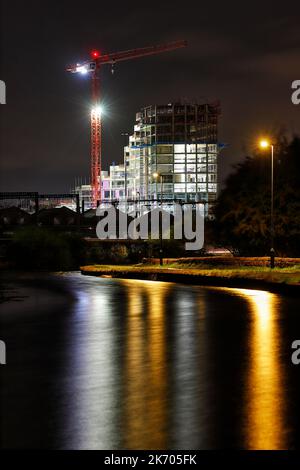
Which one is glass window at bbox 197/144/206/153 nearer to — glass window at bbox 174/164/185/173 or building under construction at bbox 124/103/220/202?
building under construction at bbox 124/103/220/202

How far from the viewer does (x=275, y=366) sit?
473 inches

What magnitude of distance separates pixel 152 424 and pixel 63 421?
957 mm

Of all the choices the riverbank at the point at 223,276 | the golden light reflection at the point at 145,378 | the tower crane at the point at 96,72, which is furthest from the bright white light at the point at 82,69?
the golden light reflection at the point at 145,378

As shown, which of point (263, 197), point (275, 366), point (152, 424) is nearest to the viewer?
point (152, 424)

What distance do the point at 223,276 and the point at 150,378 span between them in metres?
20.8

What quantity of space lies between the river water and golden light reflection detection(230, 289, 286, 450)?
0.04ft

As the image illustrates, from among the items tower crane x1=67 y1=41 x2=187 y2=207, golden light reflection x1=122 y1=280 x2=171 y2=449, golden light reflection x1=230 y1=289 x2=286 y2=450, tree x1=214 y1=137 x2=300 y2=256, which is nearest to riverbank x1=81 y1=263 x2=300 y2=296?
tree x1=214 y1=137 x2=300 y2=256

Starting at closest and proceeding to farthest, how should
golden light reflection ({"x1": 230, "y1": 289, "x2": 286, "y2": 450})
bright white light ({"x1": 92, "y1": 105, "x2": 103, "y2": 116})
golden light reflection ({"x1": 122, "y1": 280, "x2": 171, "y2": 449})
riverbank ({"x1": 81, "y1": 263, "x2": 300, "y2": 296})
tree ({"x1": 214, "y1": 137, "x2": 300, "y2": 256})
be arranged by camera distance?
golden light reflection ({"x1": 230, "y1": 289, "x2": 286, "y2": 450}), golden light reflection ({"x1": 122, "y1": 280, "x2": 171, "y2": 449}), riverbank ({"x1": 81, "y1": 263, "x2": 300, "y2": 296}), tree ({"x1": 214, "y1": 137, "x2": 300, "y2": 256}), bright white light ({"x1": 92, "y1": 105, "x2": 103, "y2": 116})

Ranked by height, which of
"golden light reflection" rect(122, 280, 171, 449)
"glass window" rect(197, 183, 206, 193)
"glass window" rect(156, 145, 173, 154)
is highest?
"glass window" rect(156, 145, 173, 154)

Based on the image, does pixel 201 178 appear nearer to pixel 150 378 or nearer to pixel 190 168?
pixel 190 168

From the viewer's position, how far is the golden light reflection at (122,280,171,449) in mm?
8008

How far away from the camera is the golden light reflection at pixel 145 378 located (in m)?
8.01
